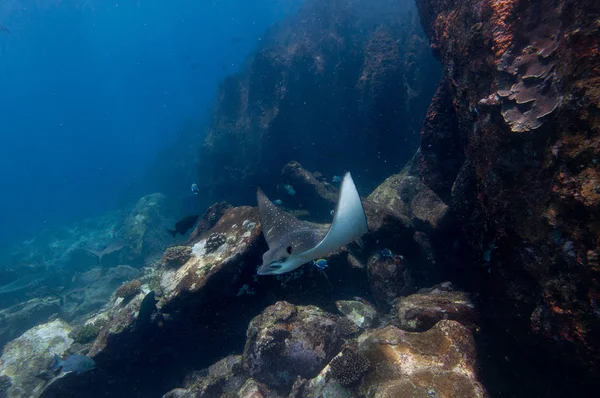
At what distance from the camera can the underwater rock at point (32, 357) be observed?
7.87 meters

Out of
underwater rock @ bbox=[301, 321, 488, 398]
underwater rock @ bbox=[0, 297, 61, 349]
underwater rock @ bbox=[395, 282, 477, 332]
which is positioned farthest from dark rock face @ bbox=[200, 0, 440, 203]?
underwater rock @ bbox=[301, 321, 488, 398]

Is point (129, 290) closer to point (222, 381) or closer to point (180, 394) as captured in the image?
point (180, 394)

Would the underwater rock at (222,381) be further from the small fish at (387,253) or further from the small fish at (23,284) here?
the small fish at (23,284)

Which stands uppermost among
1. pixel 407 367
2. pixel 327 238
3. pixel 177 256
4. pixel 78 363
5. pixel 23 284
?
pixel 23 284

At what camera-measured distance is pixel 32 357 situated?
28.0ft

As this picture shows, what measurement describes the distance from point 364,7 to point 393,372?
25790 millimetres

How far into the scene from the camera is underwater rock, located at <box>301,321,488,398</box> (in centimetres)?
335

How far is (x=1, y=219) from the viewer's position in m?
61.8

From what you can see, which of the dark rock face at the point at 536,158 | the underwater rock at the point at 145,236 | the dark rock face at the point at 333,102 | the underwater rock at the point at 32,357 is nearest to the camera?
the dark rock face at the point at 536,158

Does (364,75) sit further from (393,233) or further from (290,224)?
(290,224)

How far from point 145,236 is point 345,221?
21.5 m

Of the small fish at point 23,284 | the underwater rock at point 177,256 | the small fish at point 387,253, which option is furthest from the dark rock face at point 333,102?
the small fish at point 23,284

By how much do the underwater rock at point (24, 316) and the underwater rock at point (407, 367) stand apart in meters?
16.6

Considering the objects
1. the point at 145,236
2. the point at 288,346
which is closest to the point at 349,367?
the point at 288,346
